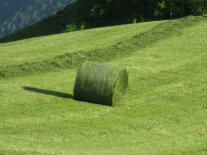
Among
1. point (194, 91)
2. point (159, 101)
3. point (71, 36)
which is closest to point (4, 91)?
point (159, 101)

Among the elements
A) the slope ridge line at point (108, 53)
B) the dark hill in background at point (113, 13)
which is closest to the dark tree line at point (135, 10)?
the dark hill in background at point (113, 13)

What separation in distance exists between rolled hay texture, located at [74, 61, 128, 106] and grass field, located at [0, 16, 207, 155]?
33cm

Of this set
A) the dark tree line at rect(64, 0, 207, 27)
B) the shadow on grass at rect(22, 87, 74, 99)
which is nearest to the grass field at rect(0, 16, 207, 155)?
the shadow on grass at rect(22, 87, 74, 99)

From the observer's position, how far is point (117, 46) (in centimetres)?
2220

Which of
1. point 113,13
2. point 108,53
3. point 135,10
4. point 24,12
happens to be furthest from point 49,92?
point 24,12

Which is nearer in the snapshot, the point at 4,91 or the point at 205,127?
the point at 205,127

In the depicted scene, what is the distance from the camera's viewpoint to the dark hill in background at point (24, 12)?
157m

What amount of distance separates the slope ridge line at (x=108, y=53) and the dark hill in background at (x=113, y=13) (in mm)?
17203

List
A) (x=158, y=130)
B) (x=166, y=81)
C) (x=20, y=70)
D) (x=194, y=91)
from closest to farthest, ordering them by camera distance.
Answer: (x=158, y=130) < (x=194, y=91) < (x=166, y=81) < (x=20, y=70)

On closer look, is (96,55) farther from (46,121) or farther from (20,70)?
(46,121)

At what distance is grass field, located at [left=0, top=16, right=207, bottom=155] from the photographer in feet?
33.0

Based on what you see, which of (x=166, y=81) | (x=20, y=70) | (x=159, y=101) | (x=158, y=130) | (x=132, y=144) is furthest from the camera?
(x=20, y=70)

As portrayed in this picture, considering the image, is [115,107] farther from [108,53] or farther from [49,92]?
[108,53]

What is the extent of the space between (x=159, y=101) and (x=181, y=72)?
4535 millimetres
